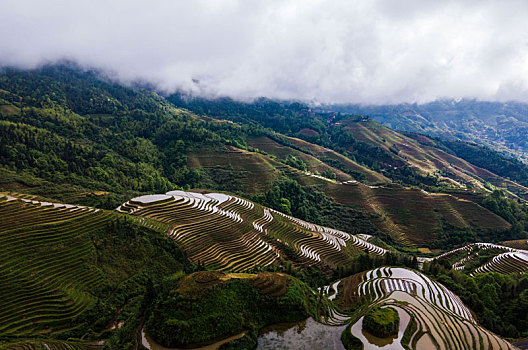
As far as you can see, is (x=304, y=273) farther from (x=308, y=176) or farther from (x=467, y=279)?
(x=308, y=176)

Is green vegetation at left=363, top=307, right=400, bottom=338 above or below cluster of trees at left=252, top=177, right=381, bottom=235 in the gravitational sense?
above

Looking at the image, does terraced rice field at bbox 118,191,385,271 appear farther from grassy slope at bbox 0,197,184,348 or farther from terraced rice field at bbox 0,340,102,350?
terraced rice field at bbox 0,340,102,350

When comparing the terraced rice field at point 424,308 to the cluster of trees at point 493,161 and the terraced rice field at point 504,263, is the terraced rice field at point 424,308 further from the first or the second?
the cluster of trees at point 493,161

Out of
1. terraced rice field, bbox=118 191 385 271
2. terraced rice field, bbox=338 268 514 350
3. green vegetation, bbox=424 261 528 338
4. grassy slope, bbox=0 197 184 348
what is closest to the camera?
terraced rice field, bbox=338 268 514 350

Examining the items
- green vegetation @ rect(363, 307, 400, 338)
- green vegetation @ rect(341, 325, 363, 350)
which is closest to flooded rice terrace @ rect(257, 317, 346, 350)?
green vegetation @ rect(341, 325, 363, 350)

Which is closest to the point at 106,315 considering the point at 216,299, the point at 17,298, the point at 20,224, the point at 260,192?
the point at 17,298

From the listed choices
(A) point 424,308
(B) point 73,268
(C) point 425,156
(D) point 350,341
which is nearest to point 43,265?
(B) point 73,268

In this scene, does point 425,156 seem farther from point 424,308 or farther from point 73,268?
point 73,268
